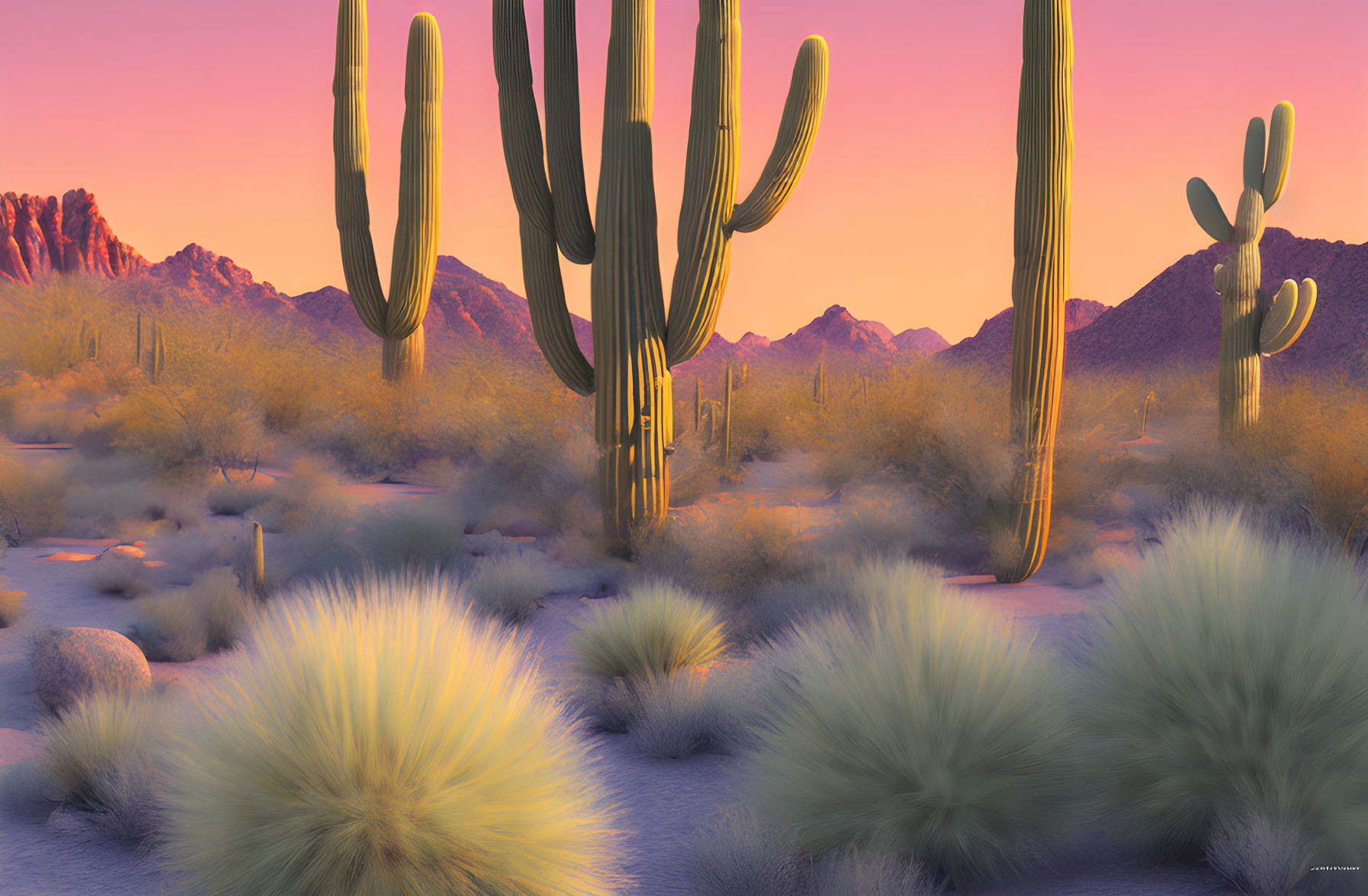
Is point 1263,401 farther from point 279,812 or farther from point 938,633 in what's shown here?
point 279,812

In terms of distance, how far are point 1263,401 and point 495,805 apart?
1757cm

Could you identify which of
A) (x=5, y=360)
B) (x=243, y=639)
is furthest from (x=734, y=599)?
(x=5, y=360)

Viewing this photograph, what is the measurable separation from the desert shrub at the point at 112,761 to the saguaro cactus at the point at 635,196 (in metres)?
6.21

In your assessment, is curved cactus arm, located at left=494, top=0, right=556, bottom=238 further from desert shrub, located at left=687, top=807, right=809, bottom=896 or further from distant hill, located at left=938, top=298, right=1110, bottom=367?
distant hill, located at left=938, top=298, right=1110, bottom=367

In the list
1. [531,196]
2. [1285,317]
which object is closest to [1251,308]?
[1285,317]

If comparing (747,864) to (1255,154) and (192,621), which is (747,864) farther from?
(1255,154)

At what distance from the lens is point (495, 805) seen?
3285 millimetres

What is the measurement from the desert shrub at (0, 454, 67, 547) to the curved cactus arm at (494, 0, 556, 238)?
7.58 meters

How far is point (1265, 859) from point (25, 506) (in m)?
13.9

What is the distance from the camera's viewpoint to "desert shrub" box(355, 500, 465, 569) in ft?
33.7

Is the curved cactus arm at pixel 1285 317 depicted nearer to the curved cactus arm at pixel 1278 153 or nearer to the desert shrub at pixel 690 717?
the curved cactus arm at pixel 1278 153

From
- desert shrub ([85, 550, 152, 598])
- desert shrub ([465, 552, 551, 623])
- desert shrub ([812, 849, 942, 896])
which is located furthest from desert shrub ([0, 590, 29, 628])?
desert shrub ([812, 849, 942, 896])

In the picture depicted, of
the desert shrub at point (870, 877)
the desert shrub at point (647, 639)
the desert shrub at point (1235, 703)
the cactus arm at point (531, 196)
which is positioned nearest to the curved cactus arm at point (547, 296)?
the cactus arm at point (531, 196)

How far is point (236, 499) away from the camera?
46.7 ft
